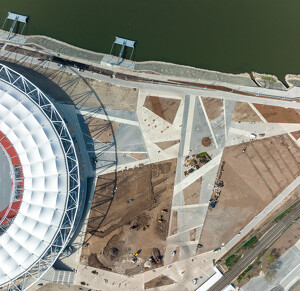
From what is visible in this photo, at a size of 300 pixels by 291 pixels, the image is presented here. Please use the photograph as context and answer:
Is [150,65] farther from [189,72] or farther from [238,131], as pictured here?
[238,131]

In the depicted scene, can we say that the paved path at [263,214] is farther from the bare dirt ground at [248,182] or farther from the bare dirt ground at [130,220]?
the bare dirt ground at [130,220]

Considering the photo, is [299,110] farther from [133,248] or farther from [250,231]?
[133,248]

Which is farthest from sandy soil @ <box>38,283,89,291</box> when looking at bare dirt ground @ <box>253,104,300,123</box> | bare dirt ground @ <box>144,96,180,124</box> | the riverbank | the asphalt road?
bare dirt ground @ <box>253,104,300,123</box>

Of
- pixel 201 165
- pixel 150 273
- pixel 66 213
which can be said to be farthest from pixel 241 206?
pixel 66 213

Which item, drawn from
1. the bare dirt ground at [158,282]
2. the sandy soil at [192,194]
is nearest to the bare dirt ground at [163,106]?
the sandy soil at [192,194]

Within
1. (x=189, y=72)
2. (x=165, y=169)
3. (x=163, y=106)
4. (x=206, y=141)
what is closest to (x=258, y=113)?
(x=206, y=141)
